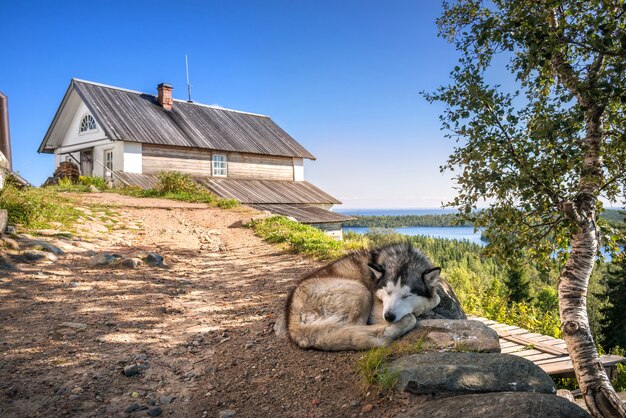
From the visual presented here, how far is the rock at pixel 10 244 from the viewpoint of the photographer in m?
7.66

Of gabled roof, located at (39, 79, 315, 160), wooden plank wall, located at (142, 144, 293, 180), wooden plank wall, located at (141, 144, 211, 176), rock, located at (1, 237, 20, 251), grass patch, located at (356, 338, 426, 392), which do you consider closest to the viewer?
grass patch, located at (356, 338, 426, 392)

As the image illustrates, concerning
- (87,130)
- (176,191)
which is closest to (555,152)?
(176,191)

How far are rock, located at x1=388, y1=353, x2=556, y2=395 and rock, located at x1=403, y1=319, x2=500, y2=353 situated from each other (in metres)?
0.29

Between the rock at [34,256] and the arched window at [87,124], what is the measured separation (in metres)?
19.4

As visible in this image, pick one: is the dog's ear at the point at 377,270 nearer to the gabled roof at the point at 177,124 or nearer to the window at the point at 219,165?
the gabled roof at the point at 177,124

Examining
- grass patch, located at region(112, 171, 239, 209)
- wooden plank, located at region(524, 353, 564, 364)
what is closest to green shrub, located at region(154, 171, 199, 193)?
grass patch, located at region(112, 171, 239, 209)

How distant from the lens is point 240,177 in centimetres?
2778

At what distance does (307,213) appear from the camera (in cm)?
2412

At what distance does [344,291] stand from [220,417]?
167 cm

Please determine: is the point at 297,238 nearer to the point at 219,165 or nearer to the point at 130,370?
the point at 130,370

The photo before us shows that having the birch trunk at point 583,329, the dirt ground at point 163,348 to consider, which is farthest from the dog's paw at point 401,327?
the birch trunk at point 583,329

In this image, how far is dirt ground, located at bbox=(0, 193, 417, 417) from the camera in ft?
12.2

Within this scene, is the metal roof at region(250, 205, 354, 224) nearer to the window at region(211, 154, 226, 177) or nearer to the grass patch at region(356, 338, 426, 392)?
the window at region(211, 154, 226, 177)

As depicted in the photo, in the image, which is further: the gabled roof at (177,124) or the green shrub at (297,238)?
the gabled roof at (177,124)
